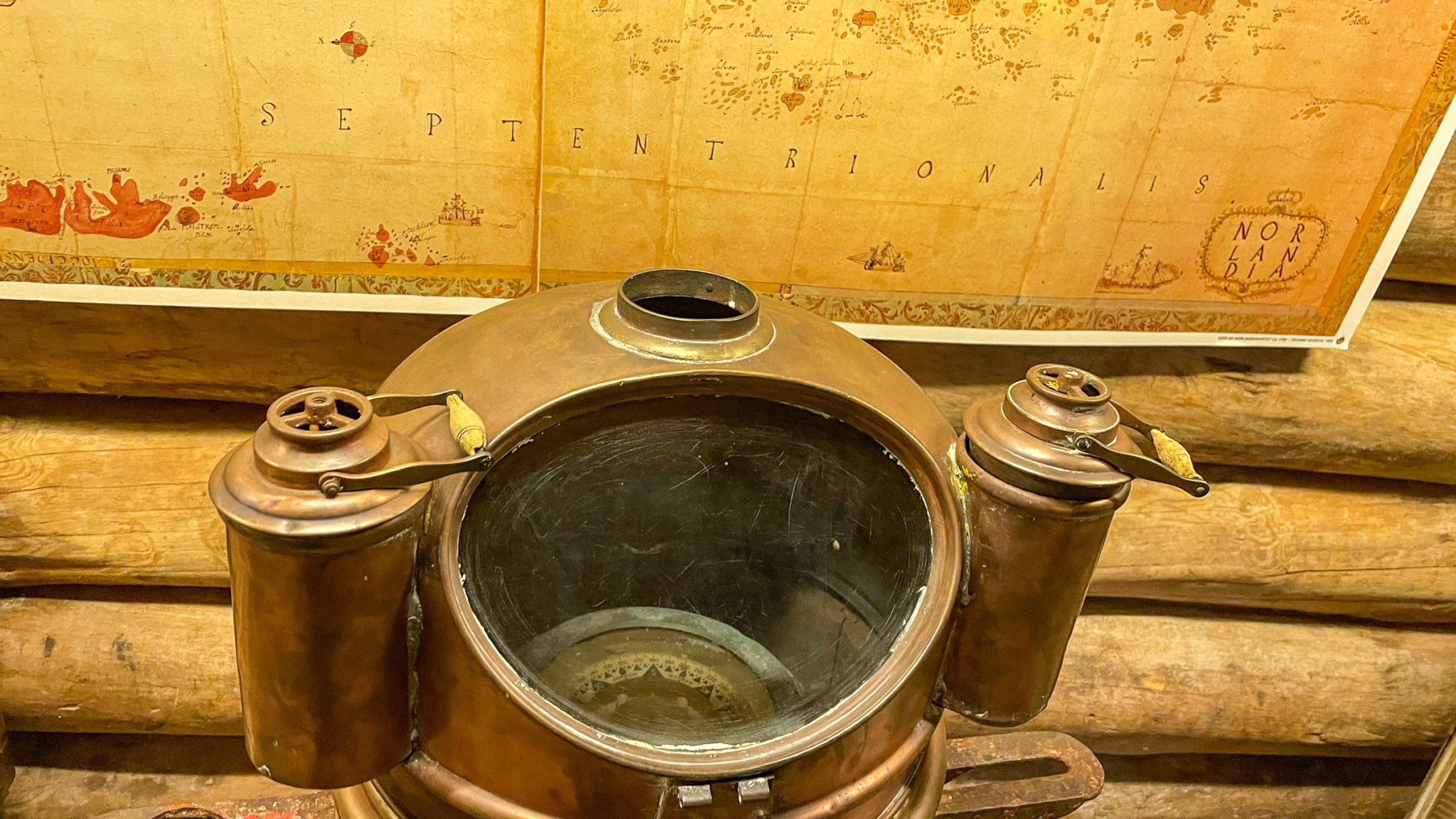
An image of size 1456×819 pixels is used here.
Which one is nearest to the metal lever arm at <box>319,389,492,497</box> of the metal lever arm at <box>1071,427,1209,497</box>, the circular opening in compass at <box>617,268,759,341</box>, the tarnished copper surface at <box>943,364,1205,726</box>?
the circular opening in compass at <box>617,268,759,341</box>

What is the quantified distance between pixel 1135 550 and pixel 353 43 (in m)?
1.99

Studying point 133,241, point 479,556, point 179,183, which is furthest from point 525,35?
point 479,556

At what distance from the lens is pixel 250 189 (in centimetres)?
165

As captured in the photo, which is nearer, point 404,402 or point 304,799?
point 404,402

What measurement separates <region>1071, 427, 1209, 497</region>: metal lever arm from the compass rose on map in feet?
4.13

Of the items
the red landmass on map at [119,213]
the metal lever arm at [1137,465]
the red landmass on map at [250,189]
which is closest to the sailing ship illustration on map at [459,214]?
the red landmass on map at [250,189]

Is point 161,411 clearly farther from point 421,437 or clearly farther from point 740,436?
point 740,436

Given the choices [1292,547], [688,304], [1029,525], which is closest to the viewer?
[1029,525]

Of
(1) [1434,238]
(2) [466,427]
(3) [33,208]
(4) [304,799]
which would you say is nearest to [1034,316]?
(1) [1434,238]

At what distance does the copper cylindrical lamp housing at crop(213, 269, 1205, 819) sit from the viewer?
42.0 inches

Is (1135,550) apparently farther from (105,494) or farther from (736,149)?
(105,494)

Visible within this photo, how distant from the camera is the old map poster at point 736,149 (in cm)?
157

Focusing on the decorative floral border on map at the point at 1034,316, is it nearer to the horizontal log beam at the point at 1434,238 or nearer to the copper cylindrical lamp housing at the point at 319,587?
the horizontal log beam at the point at 1434,238

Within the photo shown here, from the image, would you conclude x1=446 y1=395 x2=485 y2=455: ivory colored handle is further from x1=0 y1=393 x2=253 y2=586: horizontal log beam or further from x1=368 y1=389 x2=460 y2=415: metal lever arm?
x1=0 y1=393 x2=253 y2=586: horizontal log beam
